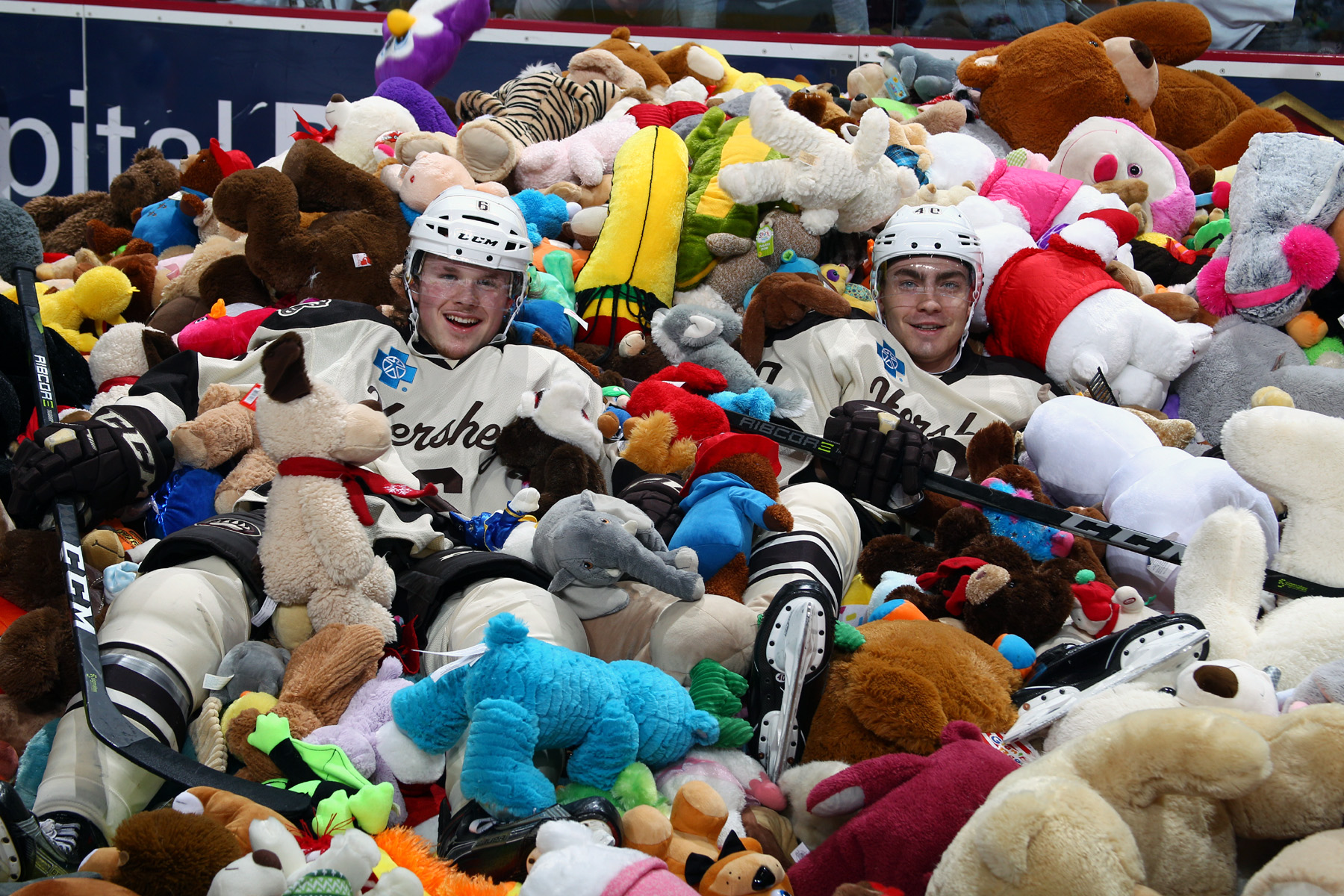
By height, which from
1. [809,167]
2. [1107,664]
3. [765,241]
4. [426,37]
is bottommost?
[1107,664]

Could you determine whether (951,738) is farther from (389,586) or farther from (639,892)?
(389,586)

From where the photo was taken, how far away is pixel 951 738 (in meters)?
1.51

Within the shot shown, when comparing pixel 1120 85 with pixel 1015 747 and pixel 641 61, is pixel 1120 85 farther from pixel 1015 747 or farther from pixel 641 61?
pixel 1015 747

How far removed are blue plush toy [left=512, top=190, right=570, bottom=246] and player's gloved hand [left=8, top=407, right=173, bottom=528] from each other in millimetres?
1523

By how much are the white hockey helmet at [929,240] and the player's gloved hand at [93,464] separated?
2010mm

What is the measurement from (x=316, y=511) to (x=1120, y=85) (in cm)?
400

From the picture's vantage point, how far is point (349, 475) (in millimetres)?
1942

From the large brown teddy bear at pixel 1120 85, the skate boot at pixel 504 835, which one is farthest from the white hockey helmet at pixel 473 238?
the large brown teddy bear at pixel 1120 85

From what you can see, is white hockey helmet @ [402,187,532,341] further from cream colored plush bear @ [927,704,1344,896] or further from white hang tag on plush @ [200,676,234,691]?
cream colored plush bear @ [927,704,1344,896]

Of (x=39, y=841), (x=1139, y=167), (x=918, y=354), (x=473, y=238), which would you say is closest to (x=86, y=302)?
(x=473, y=238)

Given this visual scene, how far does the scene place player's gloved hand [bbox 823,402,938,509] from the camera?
8.09ft

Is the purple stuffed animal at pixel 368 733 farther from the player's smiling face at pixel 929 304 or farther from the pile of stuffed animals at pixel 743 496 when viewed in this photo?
the player's smiling face at pixel 929 304

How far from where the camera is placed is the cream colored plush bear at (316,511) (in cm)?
187

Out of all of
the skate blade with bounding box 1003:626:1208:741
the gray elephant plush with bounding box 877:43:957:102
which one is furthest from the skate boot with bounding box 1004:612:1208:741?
the gray elephant plush with bounding box 877:43:957:102
